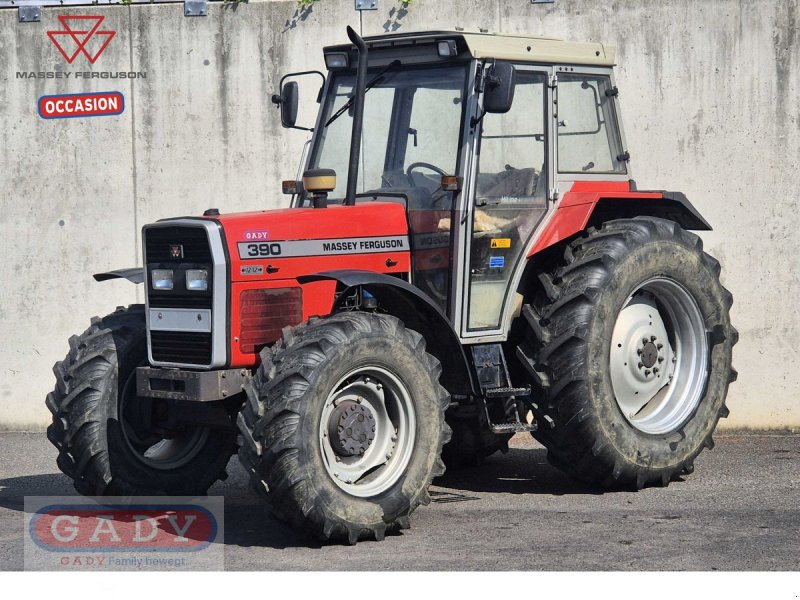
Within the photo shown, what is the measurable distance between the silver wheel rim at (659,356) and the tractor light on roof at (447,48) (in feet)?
5.99

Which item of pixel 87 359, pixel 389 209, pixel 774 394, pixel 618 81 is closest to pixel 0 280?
pixel 87 359

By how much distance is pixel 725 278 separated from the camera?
9.88 metres

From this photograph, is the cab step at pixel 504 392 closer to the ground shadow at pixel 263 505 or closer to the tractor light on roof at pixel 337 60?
the ground shadow at pixel 263 505

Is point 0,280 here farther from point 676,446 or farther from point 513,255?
point 676,446

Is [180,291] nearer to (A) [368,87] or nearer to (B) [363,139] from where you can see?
(B) [363,139]

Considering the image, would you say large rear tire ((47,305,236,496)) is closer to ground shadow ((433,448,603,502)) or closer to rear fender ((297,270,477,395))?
rear fender ((297,270,477,395))

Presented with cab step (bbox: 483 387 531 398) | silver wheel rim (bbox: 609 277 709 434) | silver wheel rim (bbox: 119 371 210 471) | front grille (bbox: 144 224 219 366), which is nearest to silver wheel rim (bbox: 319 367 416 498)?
front grille (bbox: 144 224 219 366)

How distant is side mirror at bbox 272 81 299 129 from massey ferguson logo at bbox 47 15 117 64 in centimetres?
302

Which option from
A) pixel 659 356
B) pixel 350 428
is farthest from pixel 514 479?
pixel 350 428

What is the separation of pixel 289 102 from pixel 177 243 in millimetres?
1450

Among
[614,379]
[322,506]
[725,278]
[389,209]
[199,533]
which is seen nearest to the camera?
[322,506]

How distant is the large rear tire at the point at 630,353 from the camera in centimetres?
745

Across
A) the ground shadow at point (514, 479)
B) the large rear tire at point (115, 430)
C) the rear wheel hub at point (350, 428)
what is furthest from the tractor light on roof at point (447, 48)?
the ground shadow at point (514, 479)

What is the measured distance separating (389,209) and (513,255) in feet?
2.77
